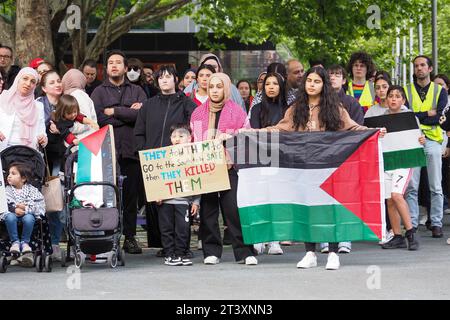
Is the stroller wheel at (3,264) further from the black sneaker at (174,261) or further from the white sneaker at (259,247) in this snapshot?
the white sneaker at (259,247)

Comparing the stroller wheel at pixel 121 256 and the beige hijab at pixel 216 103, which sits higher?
the beige hijab at pixel 216 103

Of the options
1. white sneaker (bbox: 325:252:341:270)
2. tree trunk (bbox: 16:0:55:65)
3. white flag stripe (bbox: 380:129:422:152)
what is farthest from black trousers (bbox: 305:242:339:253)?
tree trunk (bbox: 16:0:55:65)

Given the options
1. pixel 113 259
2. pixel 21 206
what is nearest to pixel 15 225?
pixel 21 206

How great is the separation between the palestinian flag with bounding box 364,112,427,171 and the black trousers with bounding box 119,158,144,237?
2.73 meters

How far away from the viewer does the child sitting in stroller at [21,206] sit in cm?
1279

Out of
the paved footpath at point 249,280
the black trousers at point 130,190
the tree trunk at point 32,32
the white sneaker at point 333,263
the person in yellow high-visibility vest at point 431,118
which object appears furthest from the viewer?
the tree trunk at point 32,32

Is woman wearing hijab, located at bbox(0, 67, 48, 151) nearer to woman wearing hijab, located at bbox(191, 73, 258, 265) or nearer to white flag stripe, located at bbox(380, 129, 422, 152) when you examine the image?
woman wearing hijab, located at bbox(191, 73, 258, 265)

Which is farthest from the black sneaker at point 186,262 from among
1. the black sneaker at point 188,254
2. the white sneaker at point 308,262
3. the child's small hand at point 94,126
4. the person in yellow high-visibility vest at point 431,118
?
Answer: the person in yellow high-visibility vest at point 431,118

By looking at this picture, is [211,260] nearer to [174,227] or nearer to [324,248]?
[174,227]

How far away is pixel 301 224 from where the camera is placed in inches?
516

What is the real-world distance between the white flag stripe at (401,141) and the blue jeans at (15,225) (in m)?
4.32

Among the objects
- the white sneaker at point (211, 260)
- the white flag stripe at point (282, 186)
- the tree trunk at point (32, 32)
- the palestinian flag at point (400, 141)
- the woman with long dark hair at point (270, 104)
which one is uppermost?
the tree trunk at point (32, 32)

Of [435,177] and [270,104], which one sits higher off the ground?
[270,104]

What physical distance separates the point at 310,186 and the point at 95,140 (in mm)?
2222
